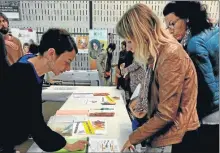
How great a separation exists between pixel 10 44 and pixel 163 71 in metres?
0.65

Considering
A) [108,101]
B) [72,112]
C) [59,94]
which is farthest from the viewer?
[59,94]

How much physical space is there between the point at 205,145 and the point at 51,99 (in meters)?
1.31

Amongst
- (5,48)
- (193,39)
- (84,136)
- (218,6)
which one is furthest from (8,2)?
(218,6)

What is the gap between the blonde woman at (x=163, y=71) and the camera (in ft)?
2.48

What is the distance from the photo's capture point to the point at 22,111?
0.85 m

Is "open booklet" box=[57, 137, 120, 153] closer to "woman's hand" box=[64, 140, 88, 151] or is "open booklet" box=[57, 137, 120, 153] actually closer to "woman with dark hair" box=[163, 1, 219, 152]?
"woman's hand" box=[64, 140, 88, 151]

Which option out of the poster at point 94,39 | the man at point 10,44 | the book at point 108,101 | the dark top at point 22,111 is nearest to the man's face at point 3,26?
the man at point 10,44

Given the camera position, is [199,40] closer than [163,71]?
No

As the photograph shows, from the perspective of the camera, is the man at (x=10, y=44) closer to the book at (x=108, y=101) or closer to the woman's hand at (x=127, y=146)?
the woman's hand at (x=127, y=146)

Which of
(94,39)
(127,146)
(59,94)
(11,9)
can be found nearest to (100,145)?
(127,146)

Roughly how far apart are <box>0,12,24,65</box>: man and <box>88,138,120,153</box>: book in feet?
1.56

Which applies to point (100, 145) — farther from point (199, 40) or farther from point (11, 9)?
point (11, 9)

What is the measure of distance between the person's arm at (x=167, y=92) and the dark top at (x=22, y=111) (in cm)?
40

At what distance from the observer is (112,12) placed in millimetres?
1042
